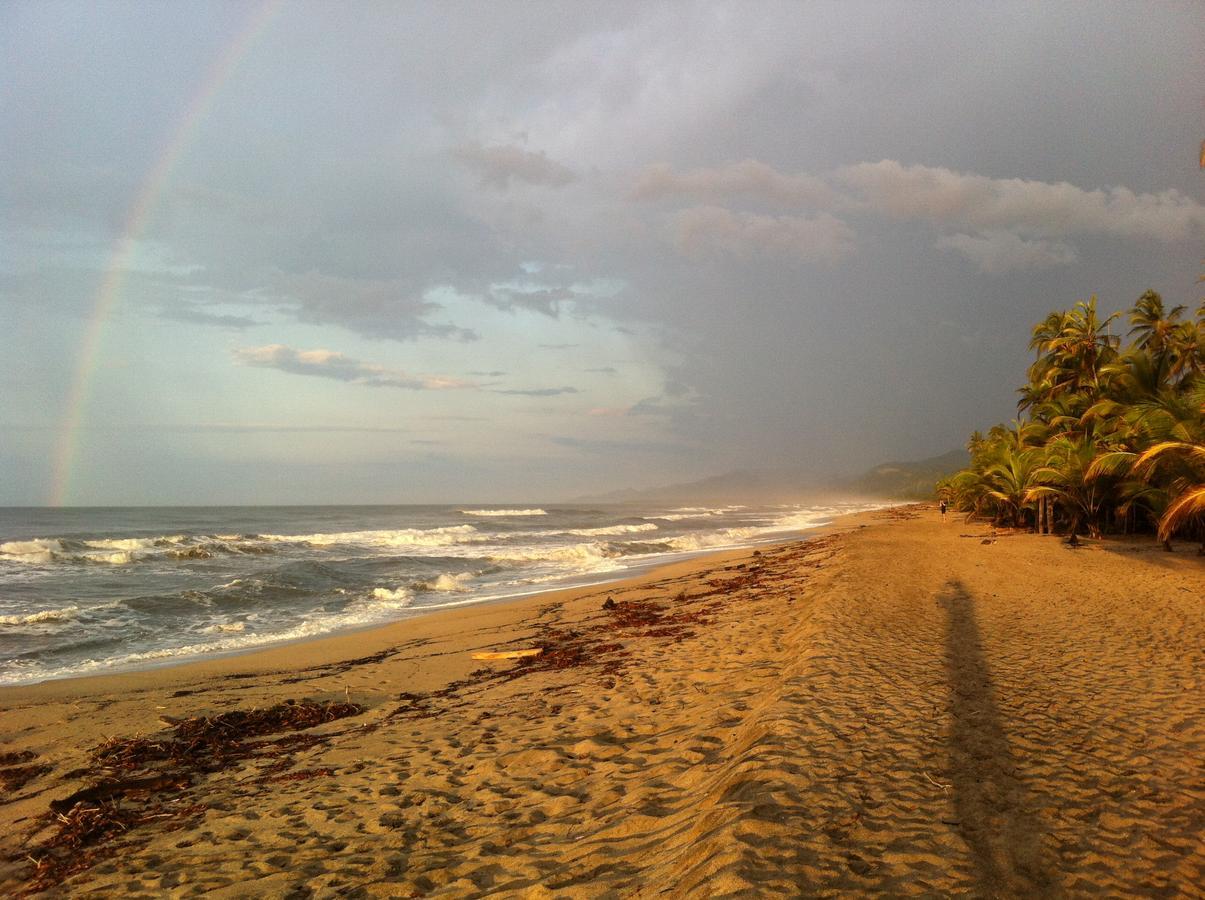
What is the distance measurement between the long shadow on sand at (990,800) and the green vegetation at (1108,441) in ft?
35.0

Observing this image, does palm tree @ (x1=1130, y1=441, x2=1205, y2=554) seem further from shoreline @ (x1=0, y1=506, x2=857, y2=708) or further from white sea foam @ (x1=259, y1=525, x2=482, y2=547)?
white sea foam @ (x1=259, y1=525, x2=482, y2=547)

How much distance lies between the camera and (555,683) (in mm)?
8484

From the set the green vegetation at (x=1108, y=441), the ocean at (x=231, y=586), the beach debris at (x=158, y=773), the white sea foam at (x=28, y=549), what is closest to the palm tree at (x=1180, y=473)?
the green vegetation at (x=1108, y=441)

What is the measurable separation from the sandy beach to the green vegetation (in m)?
5.67

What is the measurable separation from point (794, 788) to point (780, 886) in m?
1.14

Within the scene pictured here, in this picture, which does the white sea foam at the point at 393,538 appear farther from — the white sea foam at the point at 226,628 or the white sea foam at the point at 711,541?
the white sea foam at the point at 226,628

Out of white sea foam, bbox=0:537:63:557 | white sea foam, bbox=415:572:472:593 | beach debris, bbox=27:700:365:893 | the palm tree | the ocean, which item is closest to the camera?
beach debris, bbox=27:700:365:893

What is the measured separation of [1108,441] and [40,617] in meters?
29.8

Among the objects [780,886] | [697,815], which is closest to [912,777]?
[697,815]

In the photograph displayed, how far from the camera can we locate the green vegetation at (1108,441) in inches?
572

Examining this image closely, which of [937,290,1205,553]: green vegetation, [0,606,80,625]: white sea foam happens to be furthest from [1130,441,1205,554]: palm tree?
[0,606,80,625]: white sea foam

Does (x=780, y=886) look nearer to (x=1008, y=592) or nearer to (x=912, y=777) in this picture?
(x=912, y=777)

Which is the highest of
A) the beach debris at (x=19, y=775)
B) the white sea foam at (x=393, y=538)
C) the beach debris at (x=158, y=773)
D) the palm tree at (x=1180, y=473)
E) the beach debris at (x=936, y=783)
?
the palm tree at (x=1180, y=473)

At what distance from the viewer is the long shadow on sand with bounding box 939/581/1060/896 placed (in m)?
3.32
